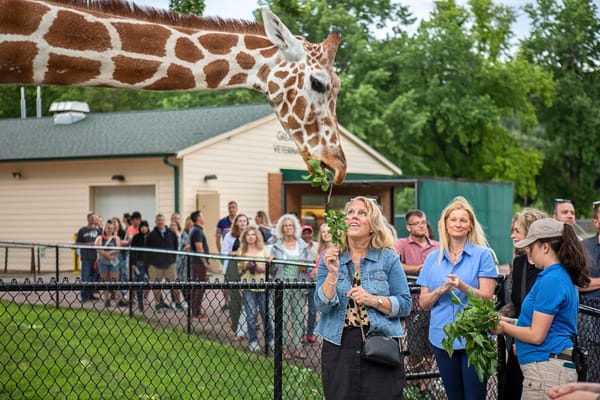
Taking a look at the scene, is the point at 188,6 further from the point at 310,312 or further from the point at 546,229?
the point at 546,229

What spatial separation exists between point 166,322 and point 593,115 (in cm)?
3999

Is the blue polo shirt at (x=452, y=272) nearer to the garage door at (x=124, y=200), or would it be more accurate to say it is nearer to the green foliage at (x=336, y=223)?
the green foliage at (x=336, y=223)

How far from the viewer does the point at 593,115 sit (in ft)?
150

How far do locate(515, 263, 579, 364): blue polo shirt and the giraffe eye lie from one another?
264 cm

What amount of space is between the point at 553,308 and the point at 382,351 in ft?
3.46

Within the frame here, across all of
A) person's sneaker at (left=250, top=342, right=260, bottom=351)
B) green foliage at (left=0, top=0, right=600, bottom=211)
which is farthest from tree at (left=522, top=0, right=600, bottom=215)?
person's sneaker at (left=250, top=342, right=260, bottom=351)

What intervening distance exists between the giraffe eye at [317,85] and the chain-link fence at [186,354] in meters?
1.65

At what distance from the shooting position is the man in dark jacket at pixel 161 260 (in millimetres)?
10276

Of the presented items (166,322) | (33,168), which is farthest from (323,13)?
(166,322)

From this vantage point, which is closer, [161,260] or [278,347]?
[278,347]

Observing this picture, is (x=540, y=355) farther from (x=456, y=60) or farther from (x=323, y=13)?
(x=323, y=13)

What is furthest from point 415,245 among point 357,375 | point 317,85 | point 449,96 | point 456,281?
point 449,96

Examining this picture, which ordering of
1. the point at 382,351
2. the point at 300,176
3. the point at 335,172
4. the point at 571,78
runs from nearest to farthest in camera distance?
the point at 382,351 < the point at 335,172 < the point at 300,176 < the point at 571,78

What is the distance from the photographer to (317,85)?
6977 mm
